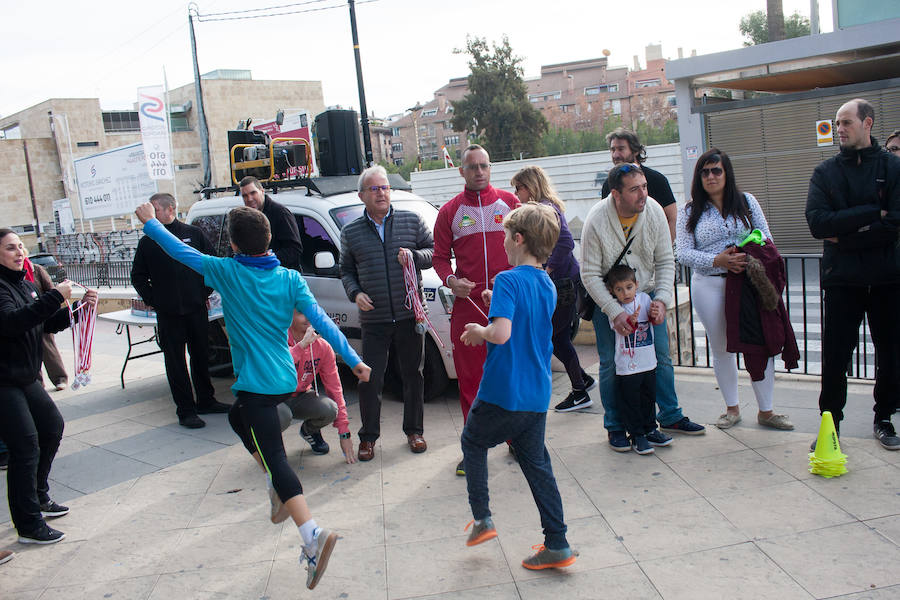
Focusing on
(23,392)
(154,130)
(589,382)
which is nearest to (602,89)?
(154,130)

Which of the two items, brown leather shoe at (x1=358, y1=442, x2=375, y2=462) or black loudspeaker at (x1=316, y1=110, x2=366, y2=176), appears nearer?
brown leather shoe at (x1=358, y1=442, x2=375, y2=462)

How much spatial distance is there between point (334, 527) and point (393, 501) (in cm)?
43

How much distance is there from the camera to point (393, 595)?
3.27 m

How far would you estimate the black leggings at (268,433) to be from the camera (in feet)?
11.1

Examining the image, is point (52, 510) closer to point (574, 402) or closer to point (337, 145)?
point (574, 402)

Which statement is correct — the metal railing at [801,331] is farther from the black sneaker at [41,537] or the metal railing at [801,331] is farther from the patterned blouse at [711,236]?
the black sneaker at [41,537]

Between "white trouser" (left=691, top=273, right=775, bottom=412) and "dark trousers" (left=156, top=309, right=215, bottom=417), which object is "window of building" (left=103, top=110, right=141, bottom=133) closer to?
"dark trousers" (left=156, top=309, right=215, bottom=417)

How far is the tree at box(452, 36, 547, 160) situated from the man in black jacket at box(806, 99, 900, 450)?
169 ft

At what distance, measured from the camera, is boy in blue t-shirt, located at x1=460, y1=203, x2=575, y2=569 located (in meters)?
3.26

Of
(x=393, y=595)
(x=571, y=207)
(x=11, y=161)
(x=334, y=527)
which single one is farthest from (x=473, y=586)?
(x=11, y=161)

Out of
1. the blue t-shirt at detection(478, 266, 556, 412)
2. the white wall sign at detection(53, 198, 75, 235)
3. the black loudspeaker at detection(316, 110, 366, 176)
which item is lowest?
the blue t-shirt at detection(478, 266, 556, 412)

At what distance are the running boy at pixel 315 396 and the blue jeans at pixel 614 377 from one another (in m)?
1.82

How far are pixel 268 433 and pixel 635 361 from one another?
2406 mm

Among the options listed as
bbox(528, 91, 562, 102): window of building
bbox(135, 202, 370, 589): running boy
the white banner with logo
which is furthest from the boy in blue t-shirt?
bbox(528, 91, 562, 102): window of building
